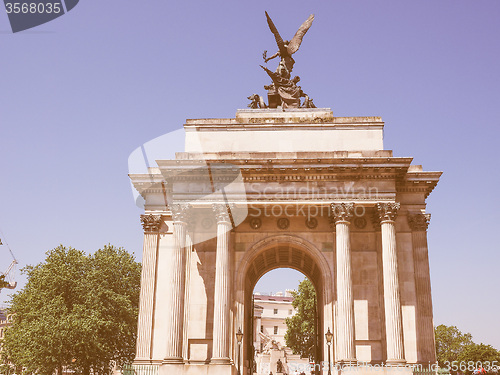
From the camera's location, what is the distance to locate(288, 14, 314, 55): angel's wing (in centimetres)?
4088

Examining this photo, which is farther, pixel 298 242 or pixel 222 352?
pixel 298 242

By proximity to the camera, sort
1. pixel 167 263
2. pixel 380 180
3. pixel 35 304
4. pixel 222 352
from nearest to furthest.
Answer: pixel 222 352, pixel 380 180, pixel 167 263, pixel 35 304

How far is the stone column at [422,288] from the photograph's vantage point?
3170 cm

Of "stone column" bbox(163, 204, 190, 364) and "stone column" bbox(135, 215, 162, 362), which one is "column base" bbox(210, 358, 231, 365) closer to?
"stone column" bbox(163, 204, 190, 364)

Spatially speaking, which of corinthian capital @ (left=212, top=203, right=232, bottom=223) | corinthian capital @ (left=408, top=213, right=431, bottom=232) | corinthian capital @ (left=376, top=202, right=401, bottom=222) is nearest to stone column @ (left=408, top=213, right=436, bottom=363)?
corinthian capital @ (left=408, top=213, right=431, bottom=232)

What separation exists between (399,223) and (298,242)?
262 inches

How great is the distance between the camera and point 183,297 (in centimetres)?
3192

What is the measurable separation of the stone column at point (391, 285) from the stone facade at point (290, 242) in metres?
0.06

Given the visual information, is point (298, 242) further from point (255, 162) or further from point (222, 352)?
point (222, 352)

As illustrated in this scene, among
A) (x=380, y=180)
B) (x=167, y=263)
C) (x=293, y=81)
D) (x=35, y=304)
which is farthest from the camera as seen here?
(x=35, y=304)

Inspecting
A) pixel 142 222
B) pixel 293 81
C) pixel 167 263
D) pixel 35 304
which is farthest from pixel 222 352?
pixel 35 304

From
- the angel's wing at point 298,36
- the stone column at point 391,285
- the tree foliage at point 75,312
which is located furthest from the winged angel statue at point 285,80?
the tree foliage at point 75,312

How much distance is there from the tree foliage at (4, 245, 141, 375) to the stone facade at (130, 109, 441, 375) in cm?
1526

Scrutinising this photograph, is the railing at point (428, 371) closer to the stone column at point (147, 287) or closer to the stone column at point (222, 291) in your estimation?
the stone column at point (222, 291)
